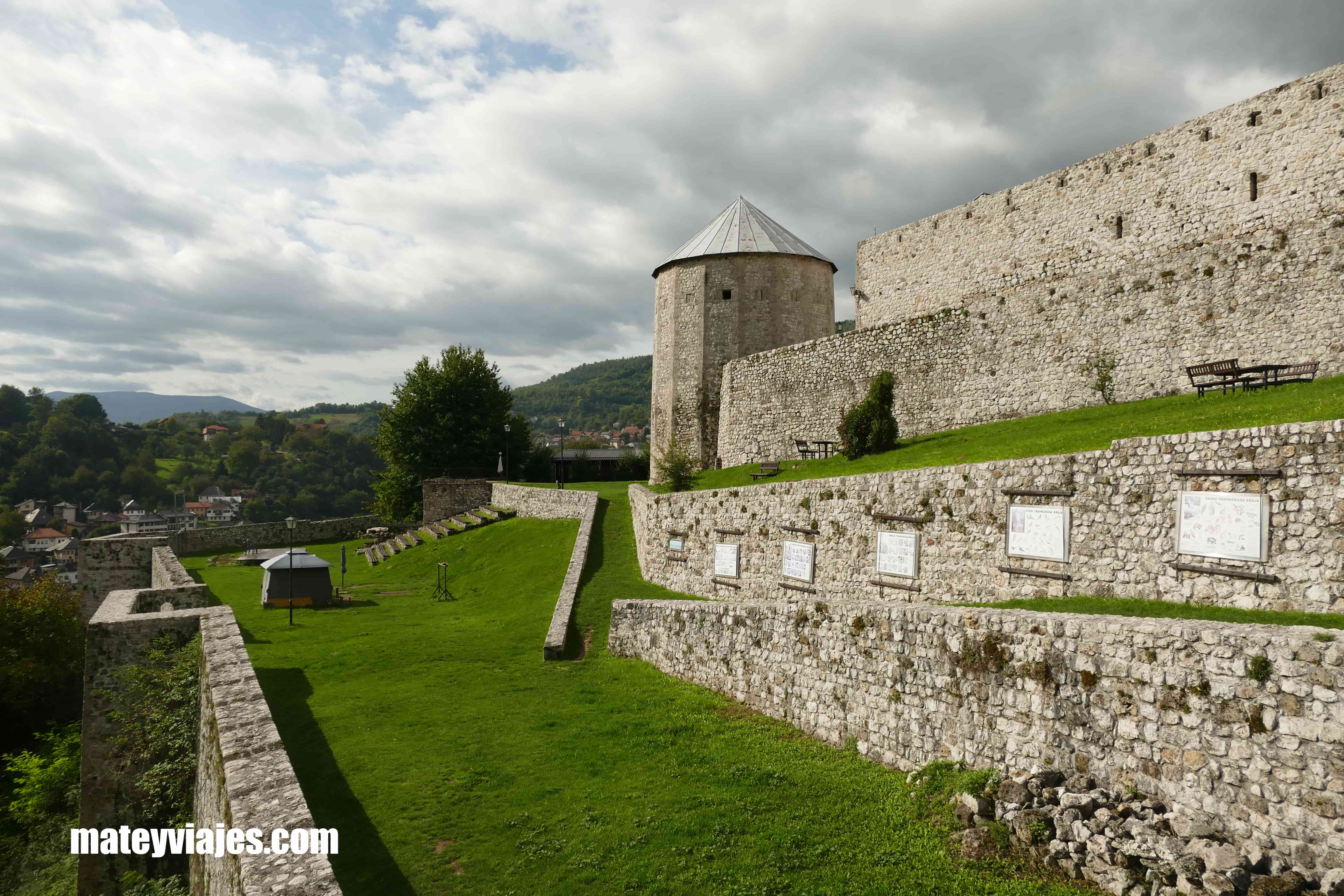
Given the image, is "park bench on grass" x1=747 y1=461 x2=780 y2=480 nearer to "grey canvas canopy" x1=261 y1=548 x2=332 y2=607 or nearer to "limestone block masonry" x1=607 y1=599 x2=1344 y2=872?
"limestone block masonry" x1=607 y1=599 x2=1344 y2=872

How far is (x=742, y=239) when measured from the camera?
3325cm

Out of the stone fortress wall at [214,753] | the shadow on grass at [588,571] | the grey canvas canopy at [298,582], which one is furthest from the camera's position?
the grey canvas canopy at [298,582]

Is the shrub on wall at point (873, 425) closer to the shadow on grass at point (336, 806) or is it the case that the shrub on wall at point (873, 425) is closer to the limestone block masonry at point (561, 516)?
the limestone block masonry at point (561, 516)

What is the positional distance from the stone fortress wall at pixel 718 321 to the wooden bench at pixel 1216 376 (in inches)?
740

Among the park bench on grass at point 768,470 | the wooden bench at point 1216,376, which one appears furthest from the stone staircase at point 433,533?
the wooden bench at point 1216,376

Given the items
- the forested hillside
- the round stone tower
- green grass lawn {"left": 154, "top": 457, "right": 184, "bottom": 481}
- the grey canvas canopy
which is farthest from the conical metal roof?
the forested hillside

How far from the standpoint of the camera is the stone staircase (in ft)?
115

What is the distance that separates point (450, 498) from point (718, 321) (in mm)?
18569

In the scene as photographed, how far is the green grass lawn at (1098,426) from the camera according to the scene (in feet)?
32.9

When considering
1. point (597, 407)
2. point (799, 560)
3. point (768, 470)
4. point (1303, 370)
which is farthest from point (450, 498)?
point (597, 407)

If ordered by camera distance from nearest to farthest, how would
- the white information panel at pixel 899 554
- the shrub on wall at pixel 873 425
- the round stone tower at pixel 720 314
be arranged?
1. the white information panel at pixel 899 554
2. the shrub on wall at pixel 873 425
3. the round stone tower at pixel 720 314

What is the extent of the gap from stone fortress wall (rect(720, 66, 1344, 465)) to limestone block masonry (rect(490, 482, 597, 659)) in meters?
7.24

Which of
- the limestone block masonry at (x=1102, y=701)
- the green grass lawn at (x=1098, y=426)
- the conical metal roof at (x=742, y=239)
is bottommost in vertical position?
the limestone block masonry at (x=1102, y=701)

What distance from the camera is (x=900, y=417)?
2183 cm
